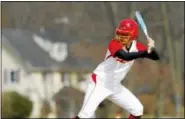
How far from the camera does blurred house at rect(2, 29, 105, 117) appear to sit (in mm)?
25219

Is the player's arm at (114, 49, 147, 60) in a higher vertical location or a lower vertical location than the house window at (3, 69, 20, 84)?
higher

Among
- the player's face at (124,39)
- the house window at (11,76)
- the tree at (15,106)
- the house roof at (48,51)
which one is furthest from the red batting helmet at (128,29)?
the house window at (11,76)

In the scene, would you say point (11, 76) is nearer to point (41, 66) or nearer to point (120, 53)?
point (41, 66)

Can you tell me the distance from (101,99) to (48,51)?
23067 millimetres

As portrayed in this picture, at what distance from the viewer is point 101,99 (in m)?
5.16

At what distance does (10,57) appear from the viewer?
2773cm

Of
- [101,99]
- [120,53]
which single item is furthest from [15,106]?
[120,53]

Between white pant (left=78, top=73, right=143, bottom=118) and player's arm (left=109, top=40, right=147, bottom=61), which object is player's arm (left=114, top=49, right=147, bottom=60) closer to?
player's arm (left=109, top=40, right=147, bottom=61)

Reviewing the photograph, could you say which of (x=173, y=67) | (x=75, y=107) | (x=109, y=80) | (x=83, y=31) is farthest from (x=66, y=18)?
(x=109, y=80)

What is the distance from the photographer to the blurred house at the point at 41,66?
25.2 m

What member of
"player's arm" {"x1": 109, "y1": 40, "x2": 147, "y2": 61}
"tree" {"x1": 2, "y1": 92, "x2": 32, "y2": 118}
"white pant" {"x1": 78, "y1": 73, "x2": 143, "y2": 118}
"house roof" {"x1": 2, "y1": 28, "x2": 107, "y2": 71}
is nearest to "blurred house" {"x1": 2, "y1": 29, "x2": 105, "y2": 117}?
"house roof" {"x1": 2, "y1": 28, "x2": 107, "y2": 71}

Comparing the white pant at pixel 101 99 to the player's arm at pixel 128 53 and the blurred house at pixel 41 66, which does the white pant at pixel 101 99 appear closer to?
the player's arm at pixel 128 53

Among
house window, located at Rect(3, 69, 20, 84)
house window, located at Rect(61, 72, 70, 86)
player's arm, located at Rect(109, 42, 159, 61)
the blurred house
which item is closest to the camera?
player's arm, located at Rect(109, 42, 159, 61)

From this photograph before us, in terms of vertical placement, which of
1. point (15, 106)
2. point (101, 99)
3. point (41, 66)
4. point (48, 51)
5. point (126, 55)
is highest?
point (126, 55)
